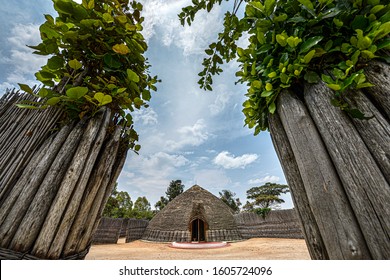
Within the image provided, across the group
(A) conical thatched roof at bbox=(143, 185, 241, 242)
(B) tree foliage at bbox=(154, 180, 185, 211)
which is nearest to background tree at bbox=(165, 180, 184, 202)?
(B) tree foliage at bbox=(154, 180, 185, 211)

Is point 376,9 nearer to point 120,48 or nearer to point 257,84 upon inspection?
point 257,84

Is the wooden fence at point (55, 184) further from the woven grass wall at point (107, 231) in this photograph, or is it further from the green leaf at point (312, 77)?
the woven grass wall at point (107, 231)

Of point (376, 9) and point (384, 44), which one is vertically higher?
point (376, 9)

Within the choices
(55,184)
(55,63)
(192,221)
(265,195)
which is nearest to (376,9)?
(55,63)

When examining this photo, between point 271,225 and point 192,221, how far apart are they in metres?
8.53

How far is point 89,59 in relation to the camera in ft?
5.32

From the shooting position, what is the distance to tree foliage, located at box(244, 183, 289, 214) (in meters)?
51.4

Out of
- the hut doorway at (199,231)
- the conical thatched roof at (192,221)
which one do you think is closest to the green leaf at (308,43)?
the conical thatched roof at (192,221)

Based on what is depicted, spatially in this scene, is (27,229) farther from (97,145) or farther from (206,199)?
(206,199)

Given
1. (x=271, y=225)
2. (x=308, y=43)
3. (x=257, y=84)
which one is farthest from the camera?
(x=271, y=225)

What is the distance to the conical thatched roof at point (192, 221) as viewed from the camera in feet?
64.7

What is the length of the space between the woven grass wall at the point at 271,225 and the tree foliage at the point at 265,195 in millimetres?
32273

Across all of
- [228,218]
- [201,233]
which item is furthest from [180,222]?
[228,218]

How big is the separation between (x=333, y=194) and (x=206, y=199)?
2365 cm
